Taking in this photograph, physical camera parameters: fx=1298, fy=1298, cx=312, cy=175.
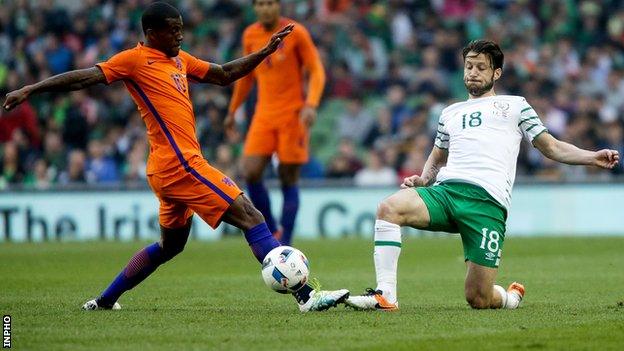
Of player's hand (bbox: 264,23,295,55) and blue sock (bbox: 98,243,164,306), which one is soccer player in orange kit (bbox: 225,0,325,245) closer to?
player's hand (bbox: 264,23,295,55)

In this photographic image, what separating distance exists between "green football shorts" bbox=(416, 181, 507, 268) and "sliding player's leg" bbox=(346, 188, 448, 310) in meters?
0.08

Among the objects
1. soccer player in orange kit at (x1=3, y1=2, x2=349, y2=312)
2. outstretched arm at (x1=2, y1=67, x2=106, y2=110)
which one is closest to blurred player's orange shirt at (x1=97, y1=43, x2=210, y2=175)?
soccer player in orange kit at (x1=3, y1=2, x2=349, y2=312)

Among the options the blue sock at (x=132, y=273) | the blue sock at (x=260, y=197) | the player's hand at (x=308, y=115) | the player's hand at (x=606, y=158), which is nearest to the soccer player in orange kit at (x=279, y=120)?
the blue sock at (x=260, y=197)

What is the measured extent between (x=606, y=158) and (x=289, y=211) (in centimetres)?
663

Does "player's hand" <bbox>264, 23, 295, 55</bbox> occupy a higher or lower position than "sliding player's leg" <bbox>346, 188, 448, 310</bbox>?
higher

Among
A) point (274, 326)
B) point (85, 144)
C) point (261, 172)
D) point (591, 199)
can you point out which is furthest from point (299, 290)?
point (85, 144)

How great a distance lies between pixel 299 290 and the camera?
9422 millimetres

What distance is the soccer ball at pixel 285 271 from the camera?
9258mm

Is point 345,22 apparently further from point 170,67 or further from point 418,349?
point 418,349

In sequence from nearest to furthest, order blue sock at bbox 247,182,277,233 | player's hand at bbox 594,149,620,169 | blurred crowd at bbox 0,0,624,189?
1. player's hand at bbox 594,149,620,169
2. blue sock at bbox 247,182,277,233
3. blurred crowd at bbox 0,0,624,189

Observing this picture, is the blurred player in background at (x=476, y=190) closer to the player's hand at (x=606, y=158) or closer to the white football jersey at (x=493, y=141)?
the white football jersey at (x=493, y=141)

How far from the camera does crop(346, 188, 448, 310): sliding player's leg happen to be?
938 centimetres

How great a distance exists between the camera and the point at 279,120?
50.0 ft

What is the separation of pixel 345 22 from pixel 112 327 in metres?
18.7
